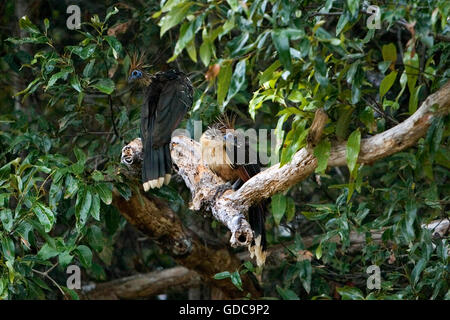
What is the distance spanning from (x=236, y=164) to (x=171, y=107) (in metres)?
0.88

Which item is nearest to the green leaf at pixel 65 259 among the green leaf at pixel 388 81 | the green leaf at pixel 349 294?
the green leaf at pixel 349 294

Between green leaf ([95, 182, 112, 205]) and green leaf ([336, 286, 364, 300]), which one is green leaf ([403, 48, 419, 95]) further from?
green leaf ([95, 182, 112, 205])

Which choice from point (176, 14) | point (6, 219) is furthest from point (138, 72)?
point (176, 14)

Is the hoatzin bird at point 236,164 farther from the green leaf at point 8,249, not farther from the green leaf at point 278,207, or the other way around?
the green leaf at point 8,249

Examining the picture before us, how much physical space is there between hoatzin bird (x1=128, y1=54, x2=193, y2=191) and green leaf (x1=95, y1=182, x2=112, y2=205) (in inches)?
9.3

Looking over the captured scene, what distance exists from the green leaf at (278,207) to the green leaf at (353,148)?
57.8 inches

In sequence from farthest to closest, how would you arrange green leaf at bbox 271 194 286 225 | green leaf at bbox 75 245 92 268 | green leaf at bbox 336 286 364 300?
green leaf at bbox 271 194 286 225 < green leaf at bbox 75 245 92 268 < green leaf at bbox 336 286 364 300

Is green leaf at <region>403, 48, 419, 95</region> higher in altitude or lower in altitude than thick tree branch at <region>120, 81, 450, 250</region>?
higher

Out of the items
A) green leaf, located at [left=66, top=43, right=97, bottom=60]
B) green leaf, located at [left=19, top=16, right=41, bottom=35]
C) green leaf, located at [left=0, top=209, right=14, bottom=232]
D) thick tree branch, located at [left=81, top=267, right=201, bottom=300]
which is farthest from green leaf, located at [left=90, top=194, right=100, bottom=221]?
thick tree branch, located at [left=81, top=267, right=201, bottom=300]

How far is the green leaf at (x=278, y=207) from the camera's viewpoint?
4.32 metres

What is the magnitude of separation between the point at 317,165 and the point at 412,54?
672 millimetres

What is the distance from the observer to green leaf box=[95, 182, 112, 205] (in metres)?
3.95

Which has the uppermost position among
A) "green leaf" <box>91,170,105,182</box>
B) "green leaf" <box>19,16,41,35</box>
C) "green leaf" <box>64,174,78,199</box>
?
"green leaf" <box>19,16,41,35</box>

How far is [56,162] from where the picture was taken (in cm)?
412
